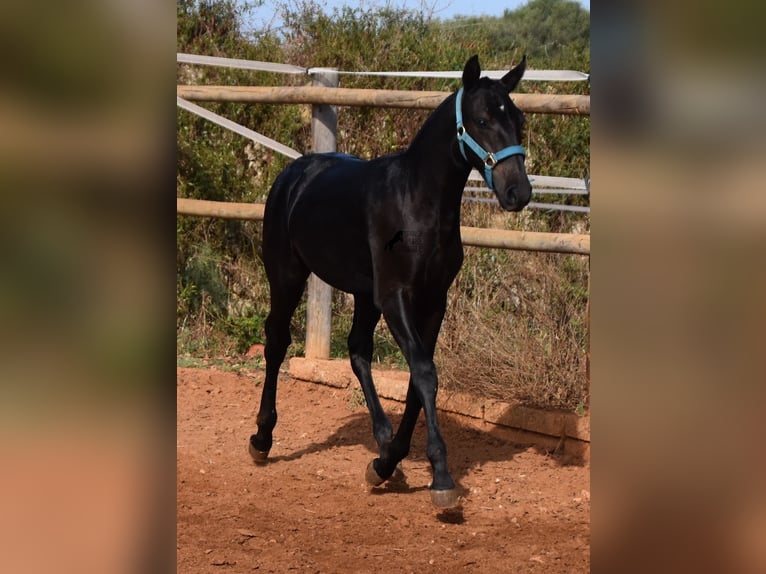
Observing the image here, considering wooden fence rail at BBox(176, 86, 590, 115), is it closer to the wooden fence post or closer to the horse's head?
the wooden fence post

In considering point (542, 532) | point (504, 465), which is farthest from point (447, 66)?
point (542, 532)

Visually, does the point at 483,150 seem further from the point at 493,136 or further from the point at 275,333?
the point at 275,333

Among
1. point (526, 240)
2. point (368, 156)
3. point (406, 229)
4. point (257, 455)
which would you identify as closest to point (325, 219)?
point (406, 229)

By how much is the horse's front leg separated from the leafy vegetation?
1.34 meters

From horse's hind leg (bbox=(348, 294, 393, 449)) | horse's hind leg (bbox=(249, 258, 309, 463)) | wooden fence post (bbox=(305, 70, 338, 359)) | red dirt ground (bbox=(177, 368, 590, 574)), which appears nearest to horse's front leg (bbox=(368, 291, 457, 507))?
red dirt ground (bbox=(177, 368, 590, 574))

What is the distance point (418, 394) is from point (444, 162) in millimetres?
1077

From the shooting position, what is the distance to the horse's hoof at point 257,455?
547 centimetres

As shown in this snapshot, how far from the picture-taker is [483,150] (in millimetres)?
4207

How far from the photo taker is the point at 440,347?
251 inches

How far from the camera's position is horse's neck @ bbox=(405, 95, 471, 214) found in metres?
4.45

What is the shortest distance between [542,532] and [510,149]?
1662 mm
